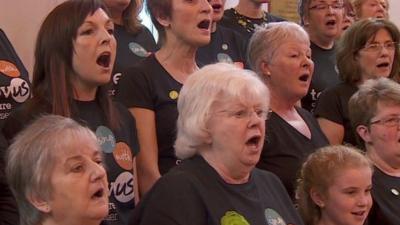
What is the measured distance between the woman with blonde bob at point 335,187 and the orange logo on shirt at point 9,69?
40.1 inches

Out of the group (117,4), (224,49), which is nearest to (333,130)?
(224,49)

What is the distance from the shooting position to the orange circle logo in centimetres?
252

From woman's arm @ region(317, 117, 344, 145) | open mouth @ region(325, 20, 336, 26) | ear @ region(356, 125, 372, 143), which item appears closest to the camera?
ear @ region(356, 125, 372, 143)

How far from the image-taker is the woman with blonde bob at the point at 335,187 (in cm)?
265

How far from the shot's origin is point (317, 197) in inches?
106

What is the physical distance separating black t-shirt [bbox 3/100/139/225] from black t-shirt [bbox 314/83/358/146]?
107 cm

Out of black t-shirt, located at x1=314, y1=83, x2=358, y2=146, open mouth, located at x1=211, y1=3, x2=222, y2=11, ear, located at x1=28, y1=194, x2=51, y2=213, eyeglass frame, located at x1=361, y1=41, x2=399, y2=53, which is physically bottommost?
black t-shirt, located at x1=314, y1=83, x2=358, y2=146

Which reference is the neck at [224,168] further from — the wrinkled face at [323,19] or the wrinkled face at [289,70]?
the wrinkled face at [323,19]

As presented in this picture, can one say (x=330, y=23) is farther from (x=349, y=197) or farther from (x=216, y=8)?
(x=349, y=197)

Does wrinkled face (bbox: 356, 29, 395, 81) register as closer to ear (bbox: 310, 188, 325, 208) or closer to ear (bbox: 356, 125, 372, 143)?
ear (bbox: 356, 125, 372, 143)

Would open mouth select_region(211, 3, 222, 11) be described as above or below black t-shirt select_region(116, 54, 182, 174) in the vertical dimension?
above

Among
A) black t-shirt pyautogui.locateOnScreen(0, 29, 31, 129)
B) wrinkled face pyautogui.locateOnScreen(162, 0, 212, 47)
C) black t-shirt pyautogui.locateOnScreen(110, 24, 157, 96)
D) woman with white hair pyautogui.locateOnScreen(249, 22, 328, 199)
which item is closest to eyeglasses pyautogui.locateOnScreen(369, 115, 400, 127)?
woman with white hair pyautogui.locateOnScreen(249, 22, 328, 199)

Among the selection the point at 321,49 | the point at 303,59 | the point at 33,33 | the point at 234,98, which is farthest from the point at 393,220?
the point at 33,33

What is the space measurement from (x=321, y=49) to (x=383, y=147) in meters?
0.92
